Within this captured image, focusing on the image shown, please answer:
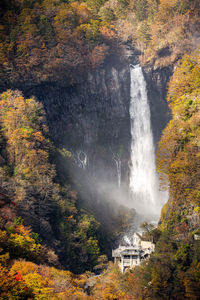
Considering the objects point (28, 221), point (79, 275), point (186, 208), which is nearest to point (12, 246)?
point (28, 221)

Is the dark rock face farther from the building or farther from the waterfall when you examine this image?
the building

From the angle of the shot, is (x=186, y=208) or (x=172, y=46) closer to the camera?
(x=186, y=208)

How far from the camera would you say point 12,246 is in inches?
1331

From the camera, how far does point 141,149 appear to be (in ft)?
230

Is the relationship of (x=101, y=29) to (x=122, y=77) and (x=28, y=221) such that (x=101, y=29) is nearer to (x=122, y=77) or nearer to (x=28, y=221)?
(x=122, y=77)

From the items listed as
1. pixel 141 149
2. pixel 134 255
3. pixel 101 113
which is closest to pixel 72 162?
pixel 101 113

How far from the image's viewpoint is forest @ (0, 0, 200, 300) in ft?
96.4

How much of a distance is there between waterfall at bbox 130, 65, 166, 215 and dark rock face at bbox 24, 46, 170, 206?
4.17 ft

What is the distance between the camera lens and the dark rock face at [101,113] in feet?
200

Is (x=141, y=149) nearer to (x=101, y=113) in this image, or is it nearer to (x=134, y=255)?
(x=101, y=113)

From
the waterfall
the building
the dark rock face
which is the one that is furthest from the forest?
the waterfall

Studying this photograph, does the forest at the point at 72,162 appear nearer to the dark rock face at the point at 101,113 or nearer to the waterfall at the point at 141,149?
the dark rock face at the point at 101,113

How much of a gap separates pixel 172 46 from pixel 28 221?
158 ft

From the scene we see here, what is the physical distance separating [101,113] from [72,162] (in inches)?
523
